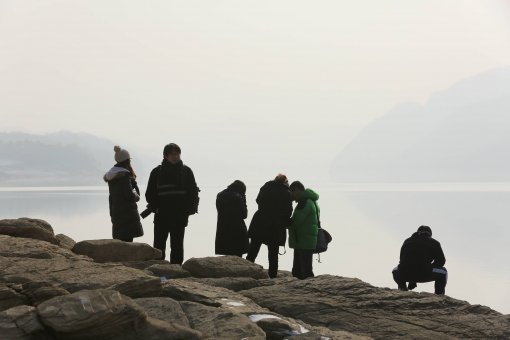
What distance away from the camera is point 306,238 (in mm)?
15641

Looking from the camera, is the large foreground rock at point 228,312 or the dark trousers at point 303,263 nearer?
the large foreground rock at point 228,312

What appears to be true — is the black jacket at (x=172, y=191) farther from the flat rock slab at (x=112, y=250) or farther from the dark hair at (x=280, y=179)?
the dark hair at (x=280, y=179)

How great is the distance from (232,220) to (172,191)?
2.28 m

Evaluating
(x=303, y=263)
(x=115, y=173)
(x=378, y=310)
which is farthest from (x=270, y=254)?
(x=378, y=310)

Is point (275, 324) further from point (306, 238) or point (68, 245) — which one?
point (68, 245)

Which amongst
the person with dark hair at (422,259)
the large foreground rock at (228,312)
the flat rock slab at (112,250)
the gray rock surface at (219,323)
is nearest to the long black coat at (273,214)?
the person with dark hair at (422,259)

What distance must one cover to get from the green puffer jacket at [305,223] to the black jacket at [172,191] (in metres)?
2.73

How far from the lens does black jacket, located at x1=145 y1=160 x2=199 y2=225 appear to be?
548 inches

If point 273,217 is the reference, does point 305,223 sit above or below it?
below

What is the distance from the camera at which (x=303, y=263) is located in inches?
622

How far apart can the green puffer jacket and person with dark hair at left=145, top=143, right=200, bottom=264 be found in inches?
105

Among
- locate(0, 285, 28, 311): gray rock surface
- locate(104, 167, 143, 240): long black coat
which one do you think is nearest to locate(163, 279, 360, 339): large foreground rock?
locate(0, 285, 28, 311): gray rock surface

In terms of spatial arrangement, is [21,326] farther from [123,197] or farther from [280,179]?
[280,179]

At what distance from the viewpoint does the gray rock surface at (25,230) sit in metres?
13.6
